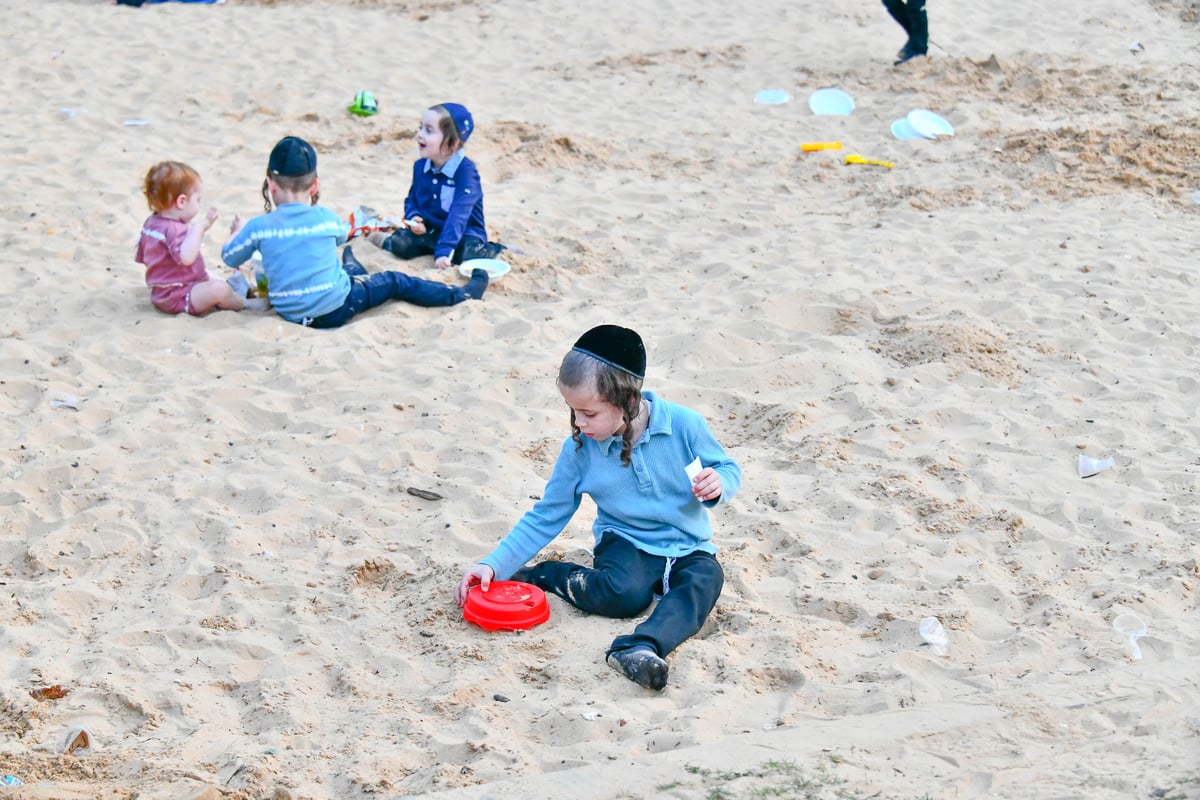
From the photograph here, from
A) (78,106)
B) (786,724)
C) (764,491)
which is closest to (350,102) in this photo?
(78,106)

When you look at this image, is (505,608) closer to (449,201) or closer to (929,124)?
(449,201)

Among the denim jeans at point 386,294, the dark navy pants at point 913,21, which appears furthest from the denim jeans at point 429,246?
the dark navy pants at point 913,21

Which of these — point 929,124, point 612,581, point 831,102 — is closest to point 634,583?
point 612,581

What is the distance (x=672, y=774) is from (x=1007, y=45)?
30.7ft

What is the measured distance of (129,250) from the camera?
695 centimetres

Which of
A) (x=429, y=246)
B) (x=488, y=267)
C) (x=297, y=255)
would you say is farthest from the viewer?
(x=429, y=246)

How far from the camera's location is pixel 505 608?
3.80 meters

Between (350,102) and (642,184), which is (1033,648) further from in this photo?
(350,102)

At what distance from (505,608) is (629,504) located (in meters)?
0.48

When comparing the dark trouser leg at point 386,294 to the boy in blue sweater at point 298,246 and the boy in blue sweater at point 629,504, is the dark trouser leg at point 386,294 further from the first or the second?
the boy in blue sweater at point 629,504

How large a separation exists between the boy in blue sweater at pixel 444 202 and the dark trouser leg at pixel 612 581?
3252 mm

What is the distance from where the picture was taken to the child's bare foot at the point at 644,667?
342cm

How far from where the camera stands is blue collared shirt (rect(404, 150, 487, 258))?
689 cm

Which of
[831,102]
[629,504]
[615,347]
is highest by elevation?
[615,347]
